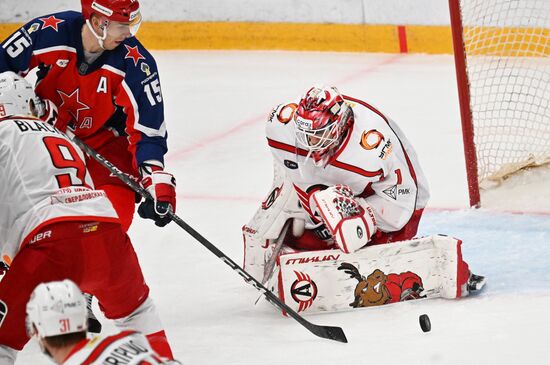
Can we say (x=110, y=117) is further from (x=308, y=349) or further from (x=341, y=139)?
(x=308, y=349)

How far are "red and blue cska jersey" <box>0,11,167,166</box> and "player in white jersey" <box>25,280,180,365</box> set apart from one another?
1563 millimetres

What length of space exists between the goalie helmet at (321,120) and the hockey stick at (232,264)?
459 millimetres

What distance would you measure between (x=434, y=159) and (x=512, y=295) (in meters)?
1.97

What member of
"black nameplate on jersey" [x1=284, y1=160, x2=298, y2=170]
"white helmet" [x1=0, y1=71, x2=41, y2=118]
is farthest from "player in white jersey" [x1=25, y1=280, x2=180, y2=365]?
"black nameplate on jersey" [x1=284, y1=160, x2=298, y2=170]

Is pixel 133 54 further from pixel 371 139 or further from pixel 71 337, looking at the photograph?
pixel 71 337

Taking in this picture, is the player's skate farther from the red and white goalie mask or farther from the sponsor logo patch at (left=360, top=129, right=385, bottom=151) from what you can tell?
the red and white goalie mask

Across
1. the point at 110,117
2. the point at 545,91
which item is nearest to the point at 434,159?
the point at 545,91

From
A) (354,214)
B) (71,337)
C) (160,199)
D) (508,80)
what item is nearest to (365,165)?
(354,214)

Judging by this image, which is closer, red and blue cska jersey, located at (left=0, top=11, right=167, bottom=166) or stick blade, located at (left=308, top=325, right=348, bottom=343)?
stick blade, located at (left=308, top=325, right=348, bottom=343)

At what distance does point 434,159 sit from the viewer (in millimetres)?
5859

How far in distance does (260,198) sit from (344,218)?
1659 millimetres

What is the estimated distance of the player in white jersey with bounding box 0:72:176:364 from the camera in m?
2.94

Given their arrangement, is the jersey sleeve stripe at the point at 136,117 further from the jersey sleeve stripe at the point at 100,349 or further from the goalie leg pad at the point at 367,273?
the jersey sleeve stripe at the point at 100,349

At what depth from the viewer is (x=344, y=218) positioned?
12.4ft
